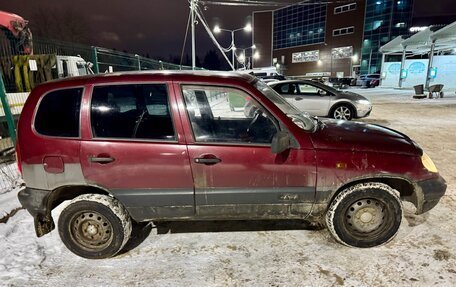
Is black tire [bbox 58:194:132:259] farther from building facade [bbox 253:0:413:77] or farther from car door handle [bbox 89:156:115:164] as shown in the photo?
building facade [bbox 253:0:413:77]

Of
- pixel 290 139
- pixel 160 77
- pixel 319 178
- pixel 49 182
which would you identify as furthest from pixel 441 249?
pixel 49 182

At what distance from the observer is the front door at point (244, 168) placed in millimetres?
2764

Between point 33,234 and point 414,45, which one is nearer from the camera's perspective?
point 33,234

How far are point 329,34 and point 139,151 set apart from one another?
70.3 metres

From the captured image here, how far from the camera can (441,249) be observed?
9.73ft

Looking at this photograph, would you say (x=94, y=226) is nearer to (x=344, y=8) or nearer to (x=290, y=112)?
(x=290, y=112)

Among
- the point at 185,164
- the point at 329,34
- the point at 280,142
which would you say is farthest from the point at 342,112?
the point at 329,34

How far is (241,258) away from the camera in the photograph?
2.92 m

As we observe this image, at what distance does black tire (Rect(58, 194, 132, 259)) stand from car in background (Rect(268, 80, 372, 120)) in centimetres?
759

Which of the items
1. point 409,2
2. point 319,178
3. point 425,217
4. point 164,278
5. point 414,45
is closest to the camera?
point 164,278

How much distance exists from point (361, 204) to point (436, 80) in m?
30.6

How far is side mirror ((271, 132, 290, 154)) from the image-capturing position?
2.66m

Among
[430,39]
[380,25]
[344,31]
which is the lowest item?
[430,39]

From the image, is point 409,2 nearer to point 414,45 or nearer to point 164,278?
point 414,45
